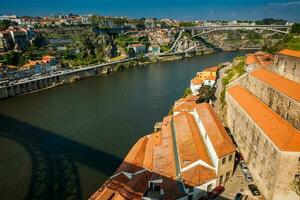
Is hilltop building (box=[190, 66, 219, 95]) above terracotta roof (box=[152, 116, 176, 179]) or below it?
above

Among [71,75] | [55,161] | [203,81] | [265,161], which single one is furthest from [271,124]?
[71,75]

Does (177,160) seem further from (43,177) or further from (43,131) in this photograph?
(43,131)

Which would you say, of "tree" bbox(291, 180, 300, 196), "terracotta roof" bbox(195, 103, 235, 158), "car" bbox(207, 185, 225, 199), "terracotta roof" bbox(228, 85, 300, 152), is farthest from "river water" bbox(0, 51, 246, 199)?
"tree" bbox(291, 180, 300, 196)

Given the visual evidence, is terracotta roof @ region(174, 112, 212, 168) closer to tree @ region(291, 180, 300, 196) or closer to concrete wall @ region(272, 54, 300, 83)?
tree @ region(291, 180, 300, 196)

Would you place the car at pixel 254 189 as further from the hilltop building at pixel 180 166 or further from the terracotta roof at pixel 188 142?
the terracotta roof at pixel 188 142

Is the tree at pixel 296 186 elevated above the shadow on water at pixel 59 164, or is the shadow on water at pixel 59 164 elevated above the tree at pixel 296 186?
the tree at pixel 296 186


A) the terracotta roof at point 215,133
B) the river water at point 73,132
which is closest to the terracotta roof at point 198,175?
the terracotta roof at point 215,133
